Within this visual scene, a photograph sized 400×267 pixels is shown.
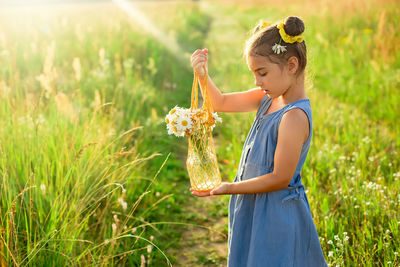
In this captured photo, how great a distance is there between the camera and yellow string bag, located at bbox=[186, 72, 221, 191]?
1850 millimetres

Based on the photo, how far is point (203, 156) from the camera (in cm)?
194

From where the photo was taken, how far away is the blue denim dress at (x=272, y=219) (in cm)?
179

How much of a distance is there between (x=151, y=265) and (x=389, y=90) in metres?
4.20

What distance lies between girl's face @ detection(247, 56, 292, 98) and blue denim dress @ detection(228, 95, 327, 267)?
0.10m

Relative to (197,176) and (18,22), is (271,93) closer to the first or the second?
(197,176)

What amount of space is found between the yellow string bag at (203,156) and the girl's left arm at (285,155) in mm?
221

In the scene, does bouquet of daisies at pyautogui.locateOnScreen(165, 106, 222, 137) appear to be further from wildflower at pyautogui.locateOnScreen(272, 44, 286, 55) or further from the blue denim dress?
wildflower at pyautogui.locateOnScreen(272, 44, 286, 55)

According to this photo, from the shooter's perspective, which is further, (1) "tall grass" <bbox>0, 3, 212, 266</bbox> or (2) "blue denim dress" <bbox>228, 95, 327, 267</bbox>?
(1) "tall grass" <bbox>0, 3, 212, 266</bbox>

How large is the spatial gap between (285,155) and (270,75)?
1.20 ft

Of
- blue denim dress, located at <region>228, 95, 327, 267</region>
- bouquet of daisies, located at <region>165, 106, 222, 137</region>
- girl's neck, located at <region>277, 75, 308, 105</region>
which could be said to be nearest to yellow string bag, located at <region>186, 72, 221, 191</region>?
bouquet of daisies, located at <region>165, 106, 222, 137</region>

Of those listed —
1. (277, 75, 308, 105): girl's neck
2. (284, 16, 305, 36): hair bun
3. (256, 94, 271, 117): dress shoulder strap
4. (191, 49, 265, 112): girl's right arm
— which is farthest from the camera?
(191, 49, 265, 112): girl's right arm

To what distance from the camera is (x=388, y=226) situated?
8.23 ft

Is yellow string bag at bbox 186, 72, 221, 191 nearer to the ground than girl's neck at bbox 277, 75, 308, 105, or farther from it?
nearer to the ground

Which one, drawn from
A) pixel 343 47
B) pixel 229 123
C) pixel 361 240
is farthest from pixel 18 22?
pixel 361 240
